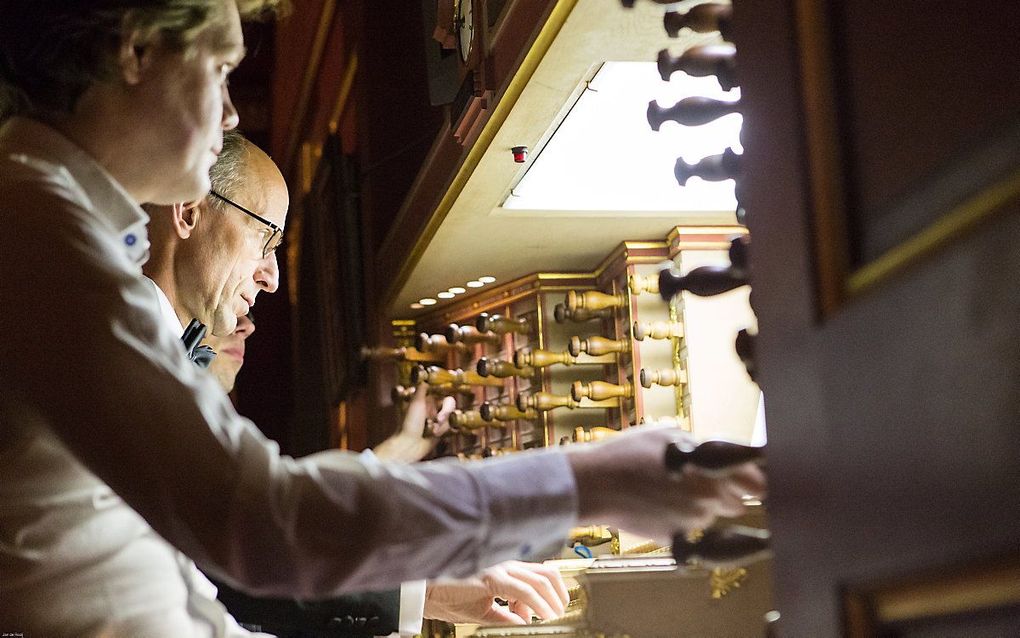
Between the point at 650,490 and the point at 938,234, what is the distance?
0.39 m

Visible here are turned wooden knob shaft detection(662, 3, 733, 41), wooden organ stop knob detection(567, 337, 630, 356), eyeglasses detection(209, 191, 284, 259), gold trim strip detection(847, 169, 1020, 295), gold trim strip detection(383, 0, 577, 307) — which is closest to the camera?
gold trim strip detection(847, 169, 1020, 295)

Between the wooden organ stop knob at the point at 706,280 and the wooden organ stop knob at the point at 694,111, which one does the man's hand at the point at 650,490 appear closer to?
the wooden organ stop knob at the point at 706,280

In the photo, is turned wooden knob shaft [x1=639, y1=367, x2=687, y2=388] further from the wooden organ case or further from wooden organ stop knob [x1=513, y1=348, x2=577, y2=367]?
wooden organ stop knob [x1=513, y1=348, x2=577, y2=367]

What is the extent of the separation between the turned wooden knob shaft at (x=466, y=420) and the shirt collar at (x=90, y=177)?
380 centimetres

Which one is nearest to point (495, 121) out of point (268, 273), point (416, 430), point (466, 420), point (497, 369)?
point (268, 273)

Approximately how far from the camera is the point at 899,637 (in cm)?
77

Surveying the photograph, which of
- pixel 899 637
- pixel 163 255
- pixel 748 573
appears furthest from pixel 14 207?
pixel 163 255

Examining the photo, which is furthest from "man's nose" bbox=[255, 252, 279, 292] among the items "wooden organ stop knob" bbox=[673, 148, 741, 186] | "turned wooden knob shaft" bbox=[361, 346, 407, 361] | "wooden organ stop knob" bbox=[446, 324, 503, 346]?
"turned wooden knob shaft" bbox=[361, 346, 407, 361]

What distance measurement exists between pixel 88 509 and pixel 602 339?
118 inches

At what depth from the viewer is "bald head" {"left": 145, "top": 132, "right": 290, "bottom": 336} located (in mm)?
2799

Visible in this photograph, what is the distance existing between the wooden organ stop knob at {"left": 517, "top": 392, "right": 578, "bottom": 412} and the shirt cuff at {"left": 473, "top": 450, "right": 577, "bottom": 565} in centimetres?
325

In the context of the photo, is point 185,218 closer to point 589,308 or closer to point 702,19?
point 589,308

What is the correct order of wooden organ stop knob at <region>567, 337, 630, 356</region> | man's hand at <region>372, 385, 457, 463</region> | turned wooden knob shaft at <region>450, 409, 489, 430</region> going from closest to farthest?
wooden organ stop knob at <region>567, 337, 630, 356</region> → turned wooden knob shaft at <region>450, 409, 489, 430</region> → man's hand at <region>372, 385, 457, 463</region>

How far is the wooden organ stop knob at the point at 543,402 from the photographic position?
432cm
